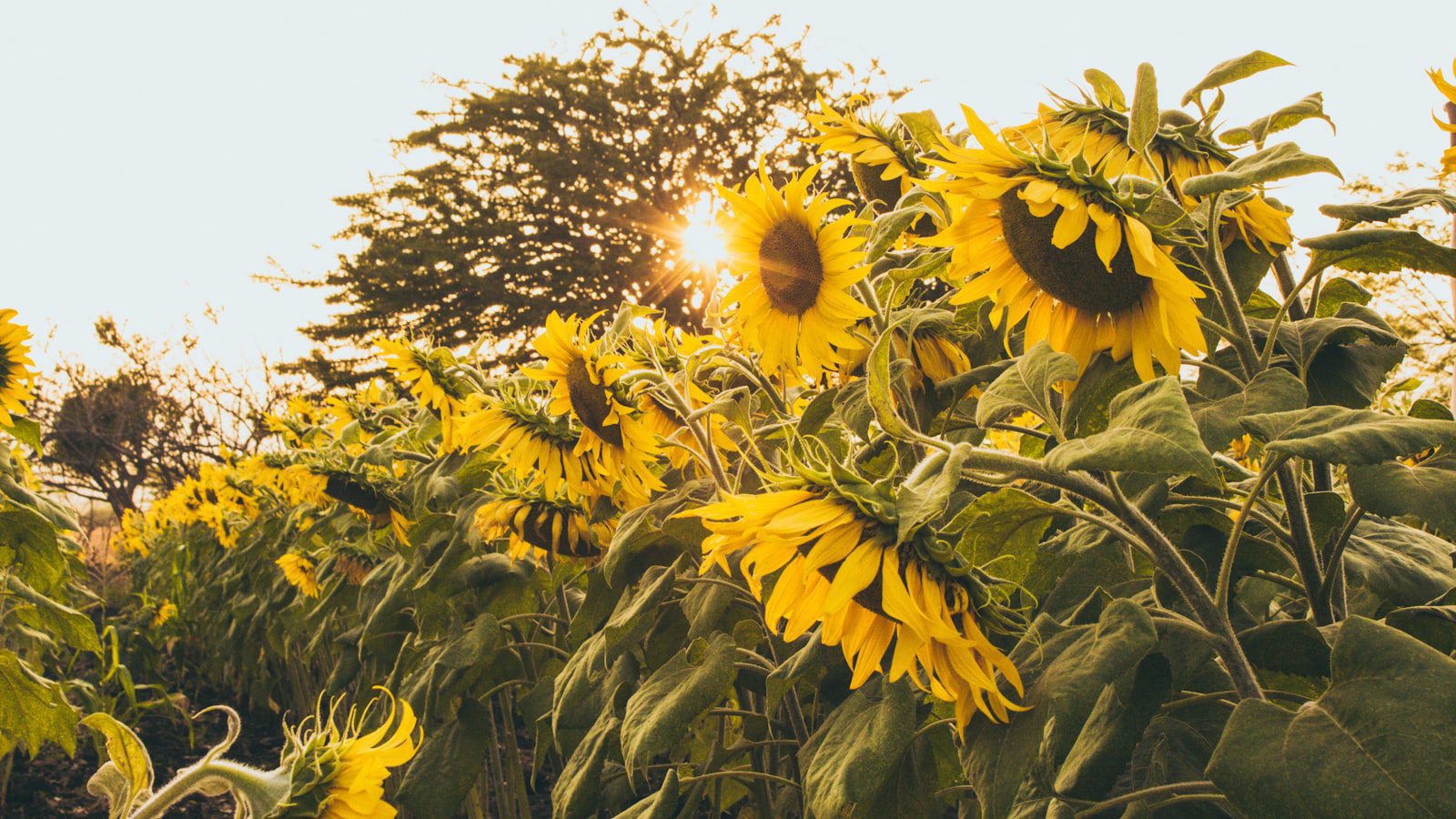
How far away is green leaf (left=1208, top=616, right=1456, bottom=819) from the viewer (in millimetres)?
575

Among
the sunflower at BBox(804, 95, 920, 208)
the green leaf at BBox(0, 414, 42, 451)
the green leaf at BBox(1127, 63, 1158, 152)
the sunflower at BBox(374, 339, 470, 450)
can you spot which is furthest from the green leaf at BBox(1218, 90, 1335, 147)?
the green leaf at BBox(0, 414, 42, 451)

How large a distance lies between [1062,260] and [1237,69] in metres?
0.26

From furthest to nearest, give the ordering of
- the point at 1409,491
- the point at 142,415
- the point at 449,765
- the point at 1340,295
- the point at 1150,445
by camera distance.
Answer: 1. the point at 142,415
2. the point at 449,765
3. the point at 1340,295
4. the point at 1409,491
5. the point at 1150,445

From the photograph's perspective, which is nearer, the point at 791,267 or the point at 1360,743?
the point at 1360,743

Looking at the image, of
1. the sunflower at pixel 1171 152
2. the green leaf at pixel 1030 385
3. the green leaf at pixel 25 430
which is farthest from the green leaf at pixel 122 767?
the green leaf at pixel 25 430

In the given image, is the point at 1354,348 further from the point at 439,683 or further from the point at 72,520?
the point at 72,520

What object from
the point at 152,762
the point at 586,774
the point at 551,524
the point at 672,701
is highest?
the point at 551,524

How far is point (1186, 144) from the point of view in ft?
3.07

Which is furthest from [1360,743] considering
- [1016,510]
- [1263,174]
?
[1263,174]

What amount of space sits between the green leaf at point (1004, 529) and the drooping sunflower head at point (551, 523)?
827 millimetres

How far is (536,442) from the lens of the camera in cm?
151

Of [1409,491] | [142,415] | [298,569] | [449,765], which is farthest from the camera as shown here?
[142,415]

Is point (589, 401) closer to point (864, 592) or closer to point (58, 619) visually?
point (864, 592)

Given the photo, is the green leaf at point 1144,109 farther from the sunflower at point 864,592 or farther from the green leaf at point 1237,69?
the sunflower at point 864,592
